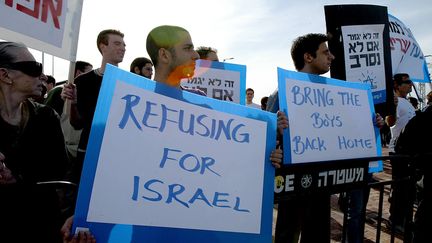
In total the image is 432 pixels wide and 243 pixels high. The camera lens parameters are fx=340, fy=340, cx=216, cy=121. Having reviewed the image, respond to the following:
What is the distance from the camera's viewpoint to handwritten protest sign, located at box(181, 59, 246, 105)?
423 centimetres

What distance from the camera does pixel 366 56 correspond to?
3.38 metres

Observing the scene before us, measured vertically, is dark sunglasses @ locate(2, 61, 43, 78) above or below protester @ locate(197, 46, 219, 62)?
below

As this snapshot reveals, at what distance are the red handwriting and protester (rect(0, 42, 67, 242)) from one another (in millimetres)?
344

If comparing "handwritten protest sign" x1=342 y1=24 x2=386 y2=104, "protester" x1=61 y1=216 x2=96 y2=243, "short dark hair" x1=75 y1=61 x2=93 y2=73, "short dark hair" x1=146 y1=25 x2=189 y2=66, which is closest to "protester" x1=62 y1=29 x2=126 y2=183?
"short dark hair" x1=146 y1=25 x2=189 y2=66

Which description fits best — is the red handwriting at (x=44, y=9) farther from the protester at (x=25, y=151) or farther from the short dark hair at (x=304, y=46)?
the short dark hair at (x=304, y=46)

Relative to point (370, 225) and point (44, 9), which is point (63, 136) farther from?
point (370, 225)

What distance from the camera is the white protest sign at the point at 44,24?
1.97 metres

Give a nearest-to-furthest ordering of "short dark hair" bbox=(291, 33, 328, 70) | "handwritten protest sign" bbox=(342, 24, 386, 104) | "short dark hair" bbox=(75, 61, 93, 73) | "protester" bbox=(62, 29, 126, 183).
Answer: "protester" bbox=(62, 29, 126, 183), "short dark hair" bbox=(291, 33, 328, 70), "handwritten protest sign" bbox=(342, 24, 386, 104), "short dark hair" bbox=(75, 61, 93, 73)

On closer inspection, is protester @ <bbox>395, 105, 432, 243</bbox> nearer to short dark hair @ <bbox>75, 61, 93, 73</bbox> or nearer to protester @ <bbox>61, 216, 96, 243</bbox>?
protester @ <bbox>61, 216, 96, 243</bbox>

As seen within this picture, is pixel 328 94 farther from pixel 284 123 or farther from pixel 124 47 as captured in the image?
pixel 124 47

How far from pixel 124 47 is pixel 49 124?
63.7 inches

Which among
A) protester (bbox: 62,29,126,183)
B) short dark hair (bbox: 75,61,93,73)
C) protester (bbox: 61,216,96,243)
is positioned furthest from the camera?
short dark hair (bbox: 75,61,93,73)

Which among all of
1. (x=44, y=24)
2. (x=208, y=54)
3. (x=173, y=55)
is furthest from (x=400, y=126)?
(x=44, y=24)

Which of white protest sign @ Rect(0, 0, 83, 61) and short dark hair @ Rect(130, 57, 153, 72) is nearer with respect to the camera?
white protest sign @ Rect(0, 0, 83, 61)
